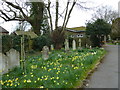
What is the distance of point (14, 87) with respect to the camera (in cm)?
339

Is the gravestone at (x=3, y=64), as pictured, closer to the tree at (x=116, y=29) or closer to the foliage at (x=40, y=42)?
the foliage at (x=40, y=42)

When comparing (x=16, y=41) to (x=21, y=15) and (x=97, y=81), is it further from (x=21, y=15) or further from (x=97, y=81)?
(x=97, y=81)

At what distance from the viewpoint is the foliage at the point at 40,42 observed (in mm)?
14276

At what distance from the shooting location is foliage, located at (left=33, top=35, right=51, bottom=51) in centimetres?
1428

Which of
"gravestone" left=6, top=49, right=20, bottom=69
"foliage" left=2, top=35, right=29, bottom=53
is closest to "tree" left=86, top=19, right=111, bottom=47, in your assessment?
"foliage" left=2, top=35, right=29, bottom=53

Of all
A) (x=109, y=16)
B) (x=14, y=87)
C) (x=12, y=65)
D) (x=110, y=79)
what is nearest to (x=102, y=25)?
(x=110, y=79)

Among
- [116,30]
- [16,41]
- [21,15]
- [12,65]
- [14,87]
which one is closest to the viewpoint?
[14,87]

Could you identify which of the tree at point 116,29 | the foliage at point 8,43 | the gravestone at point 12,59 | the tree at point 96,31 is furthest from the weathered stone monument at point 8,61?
the tree at point 116,29

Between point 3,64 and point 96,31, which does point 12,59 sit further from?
point 96,31

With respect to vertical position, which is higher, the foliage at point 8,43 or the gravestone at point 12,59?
the foliage at point 8,43

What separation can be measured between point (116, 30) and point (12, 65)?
28.9 meters

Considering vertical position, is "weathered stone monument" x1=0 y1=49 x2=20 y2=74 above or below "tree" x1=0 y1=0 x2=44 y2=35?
below

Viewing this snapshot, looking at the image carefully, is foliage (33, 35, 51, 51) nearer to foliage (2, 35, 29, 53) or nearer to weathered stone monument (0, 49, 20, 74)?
foliage (2, 35, 29, 53)

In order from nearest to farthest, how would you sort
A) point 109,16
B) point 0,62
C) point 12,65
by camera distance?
1. point 0,62
2. point 12,65
3. point 109,16
